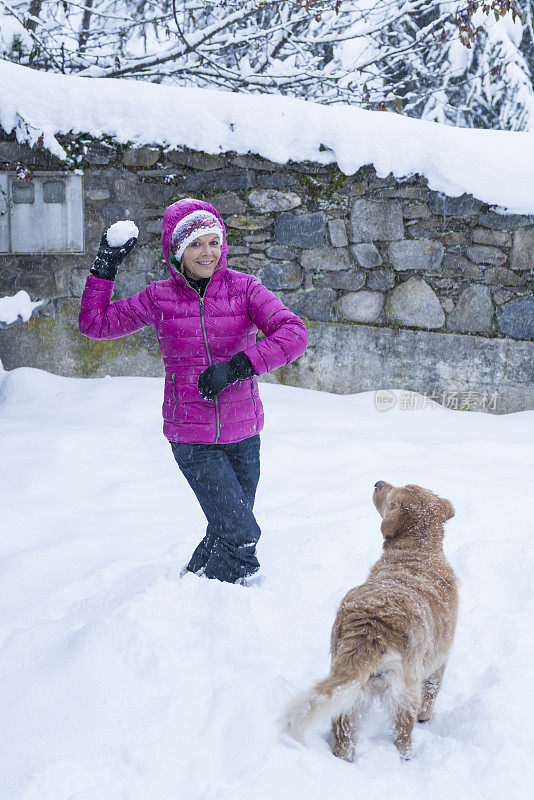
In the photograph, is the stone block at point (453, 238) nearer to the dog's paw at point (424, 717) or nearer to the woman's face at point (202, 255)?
the woman's face at point (202, 255)

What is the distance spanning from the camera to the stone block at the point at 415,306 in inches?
236

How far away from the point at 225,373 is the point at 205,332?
27cm

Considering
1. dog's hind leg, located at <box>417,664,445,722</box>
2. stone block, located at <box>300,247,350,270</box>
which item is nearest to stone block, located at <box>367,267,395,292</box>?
stone block, located at <box>300,247,350,270</box>

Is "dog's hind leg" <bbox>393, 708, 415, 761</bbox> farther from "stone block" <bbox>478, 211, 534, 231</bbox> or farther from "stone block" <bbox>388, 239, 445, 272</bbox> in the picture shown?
"stone block" <bbox>478, 211, 534, 231</bbox>

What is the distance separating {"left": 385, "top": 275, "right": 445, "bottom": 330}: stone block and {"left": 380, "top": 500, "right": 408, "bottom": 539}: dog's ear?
3.93 m

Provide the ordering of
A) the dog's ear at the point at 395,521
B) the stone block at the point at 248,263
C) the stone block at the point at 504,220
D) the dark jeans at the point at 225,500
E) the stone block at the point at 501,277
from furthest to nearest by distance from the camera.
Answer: the stone block at the point at 248,263, the stone block at the point at 501,277, the stone block at the point at 504,220, the dark jeans at the point at 225,500, the dog's ear at the point at 395,521

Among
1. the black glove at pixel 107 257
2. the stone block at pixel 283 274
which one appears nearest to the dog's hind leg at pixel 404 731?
the black glove at pixel 107 257

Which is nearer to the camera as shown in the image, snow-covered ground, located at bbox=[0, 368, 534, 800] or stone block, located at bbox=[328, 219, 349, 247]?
snow-covered ground, located at bbox=[0, 368, 534, 800]

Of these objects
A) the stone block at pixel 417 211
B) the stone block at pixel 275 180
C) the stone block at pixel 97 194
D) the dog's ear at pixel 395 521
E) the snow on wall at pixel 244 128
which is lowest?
the dog's ear at pixel 395 521

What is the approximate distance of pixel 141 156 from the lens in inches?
236

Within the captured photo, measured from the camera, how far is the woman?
2.64 metres

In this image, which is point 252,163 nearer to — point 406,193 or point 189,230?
point 406,193

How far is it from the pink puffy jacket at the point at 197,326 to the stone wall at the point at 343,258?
11.4 feet

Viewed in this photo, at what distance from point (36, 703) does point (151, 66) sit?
26.1 ft
